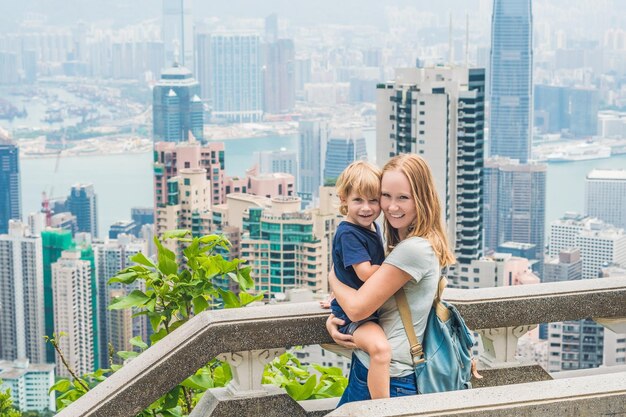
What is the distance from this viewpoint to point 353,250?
4.64 ft

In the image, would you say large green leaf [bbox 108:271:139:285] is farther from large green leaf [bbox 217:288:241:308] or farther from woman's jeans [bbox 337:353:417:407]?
woman's jeans [bbox 337:353:417:407]

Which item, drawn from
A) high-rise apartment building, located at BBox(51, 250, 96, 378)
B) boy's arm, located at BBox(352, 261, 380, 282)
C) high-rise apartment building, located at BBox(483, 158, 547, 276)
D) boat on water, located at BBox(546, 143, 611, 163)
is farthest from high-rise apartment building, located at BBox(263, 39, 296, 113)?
boy's arm, located at BBox(352, 261, 380, 282)

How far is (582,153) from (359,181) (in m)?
49.2

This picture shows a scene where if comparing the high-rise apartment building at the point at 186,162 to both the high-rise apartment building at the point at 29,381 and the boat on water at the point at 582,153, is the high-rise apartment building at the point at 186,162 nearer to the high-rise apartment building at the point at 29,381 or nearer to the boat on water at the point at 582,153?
the high-rise apartment building at the point at 29,381

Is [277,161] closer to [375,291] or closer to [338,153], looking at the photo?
[338,153]

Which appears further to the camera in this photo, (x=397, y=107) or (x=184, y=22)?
(x=184, y=22)

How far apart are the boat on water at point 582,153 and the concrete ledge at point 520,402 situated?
4832 centimetres

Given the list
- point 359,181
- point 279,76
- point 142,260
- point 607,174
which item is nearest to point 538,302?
point 359,181

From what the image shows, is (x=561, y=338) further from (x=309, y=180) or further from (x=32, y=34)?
(x=32, y=34)

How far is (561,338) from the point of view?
74.3 ft

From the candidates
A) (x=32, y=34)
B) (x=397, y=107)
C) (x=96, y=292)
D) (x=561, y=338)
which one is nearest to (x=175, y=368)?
(x=561, y=338)

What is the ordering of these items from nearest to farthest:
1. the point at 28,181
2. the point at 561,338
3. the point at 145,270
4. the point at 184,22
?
the point at 145,270 → the point at 561,338 → the point at 28,181 → the point at 184,22

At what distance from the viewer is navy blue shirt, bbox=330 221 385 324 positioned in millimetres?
1411

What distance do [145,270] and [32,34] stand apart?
57134mm
